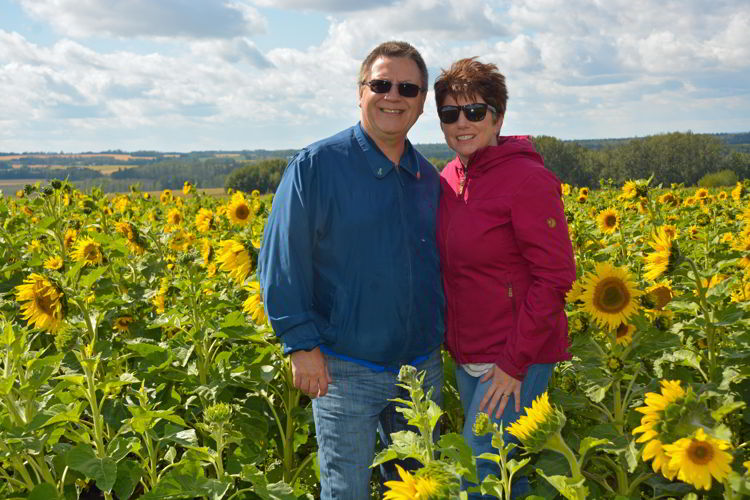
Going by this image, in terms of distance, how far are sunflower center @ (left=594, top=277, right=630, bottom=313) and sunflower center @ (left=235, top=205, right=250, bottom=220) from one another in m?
4.22

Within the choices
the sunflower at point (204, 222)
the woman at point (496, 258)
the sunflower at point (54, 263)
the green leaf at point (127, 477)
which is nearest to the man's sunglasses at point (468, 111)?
the woman at point (496, 258)

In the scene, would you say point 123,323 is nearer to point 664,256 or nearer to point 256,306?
point 256,306

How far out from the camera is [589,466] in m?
3.71

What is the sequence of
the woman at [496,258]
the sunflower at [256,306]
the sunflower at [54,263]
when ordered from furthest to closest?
1. the sunflower at [54,263]
2. the sunflower at [256,306]
3. the woman at [496,258]

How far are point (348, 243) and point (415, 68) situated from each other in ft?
3.12

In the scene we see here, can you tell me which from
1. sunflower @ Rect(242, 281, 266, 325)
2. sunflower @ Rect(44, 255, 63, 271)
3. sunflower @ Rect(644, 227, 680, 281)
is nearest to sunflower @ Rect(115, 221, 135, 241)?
sunflower @ Rect(44, 255, 63, 271)

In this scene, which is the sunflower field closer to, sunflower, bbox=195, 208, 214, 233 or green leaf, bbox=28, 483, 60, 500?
green leaf, bbox=28, 483, 60, 500

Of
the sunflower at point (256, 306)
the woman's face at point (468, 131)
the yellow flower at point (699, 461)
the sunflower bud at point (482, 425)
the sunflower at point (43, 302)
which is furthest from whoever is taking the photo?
the sunflower at point (256, 306)

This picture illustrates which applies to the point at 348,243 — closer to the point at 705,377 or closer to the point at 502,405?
the point at 502,405

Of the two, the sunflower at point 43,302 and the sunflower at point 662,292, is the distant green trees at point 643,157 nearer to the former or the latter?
the sunflower at point 662,292

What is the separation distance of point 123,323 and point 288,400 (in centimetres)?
160

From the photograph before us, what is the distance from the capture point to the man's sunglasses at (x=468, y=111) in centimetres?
302

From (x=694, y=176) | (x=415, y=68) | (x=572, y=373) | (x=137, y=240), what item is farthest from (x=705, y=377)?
(x=694, y=176)

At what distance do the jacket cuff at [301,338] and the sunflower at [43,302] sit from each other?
1424 millimetres
